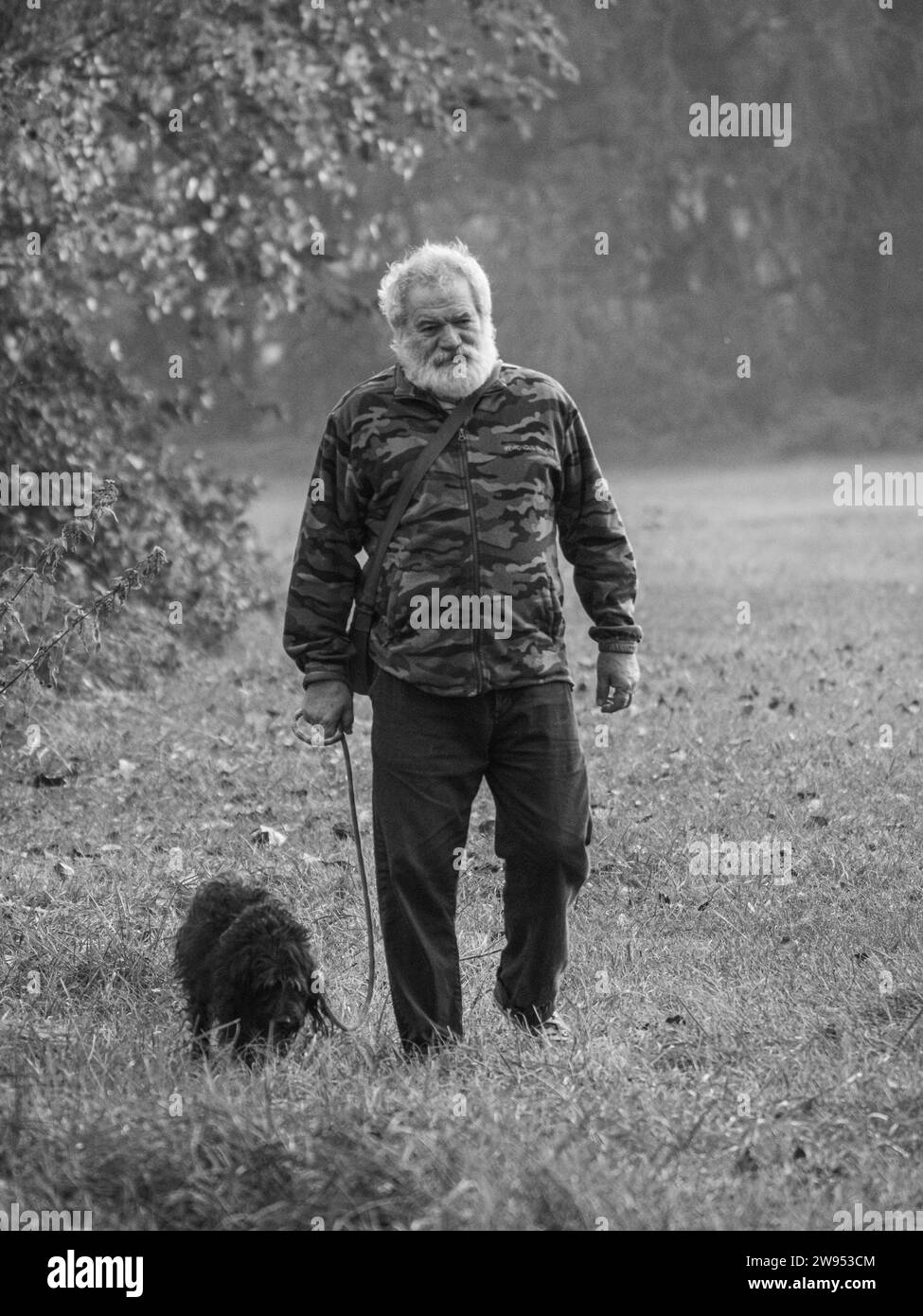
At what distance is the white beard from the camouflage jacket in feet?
0.24

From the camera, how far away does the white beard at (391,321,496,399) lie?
4473mm

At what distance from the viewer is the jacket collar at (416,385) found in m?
4.57

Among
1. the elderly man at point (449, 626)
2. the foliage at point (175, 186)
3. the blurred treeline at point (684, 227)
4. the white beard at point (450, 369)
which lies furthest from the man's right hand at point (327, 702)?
the blurred treeline at point (684, 227)

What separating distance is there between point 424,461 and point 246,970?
145 centimetres

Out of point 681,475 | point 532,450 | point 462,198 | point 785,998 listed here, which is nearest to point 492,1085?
point 785,998

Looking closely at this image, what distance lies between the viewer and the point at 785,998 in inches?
204

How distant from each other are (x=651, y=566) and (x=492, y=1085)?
13.8 metres

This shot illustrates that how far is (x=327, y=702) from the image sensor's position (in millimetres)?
4684

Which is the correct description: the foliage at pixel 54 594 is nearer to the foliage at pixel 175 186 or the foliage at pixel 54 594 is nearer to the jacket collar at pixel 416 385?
the jacket collar at pixel 416 385

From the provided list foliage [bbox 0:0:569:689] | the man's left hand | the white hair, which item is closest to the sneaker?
the man's left hand

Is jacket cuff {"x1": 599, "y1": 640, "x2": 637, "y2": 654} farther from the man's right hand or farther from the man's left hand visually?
the man's right hand

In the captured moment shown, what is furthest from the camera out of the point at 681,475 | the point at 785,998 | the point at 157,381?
the point at 157,381
